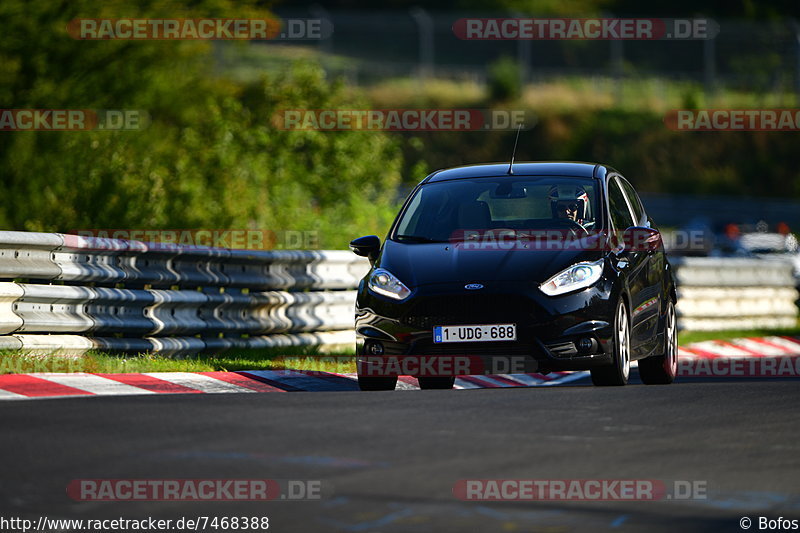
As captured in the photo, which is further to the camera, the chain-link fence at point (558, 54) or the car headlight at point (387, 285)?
the chain-link fence at point (558, 54)

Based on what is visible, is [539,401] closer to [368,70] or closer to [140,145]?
[140,145]

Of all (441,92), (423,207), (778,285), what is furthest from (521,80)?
(423,207)

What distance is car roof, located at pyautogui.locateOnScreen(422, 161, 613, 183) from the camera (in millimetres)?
12172

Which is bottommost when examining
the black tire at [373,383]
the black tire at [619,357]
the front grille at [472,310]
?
the black tire at [373,383]

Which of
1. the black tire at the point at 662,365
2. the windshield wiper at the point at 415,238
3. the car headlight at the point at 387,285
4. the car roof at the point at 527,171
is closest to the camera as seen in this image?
the car headlight at the point at 387,285

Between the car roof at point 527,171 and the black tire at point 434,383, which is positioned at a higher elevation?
the car roof at point 527,171

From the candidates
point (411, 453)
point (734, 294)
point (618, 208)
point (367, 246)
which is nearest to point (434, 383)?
point (367, 246)

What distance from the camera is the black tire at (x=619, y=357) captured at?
11.0 meters

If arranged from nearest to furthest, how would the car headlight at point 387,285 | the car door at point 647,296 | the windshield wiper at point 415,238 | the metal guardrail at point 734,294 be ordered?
the car headlight at point 387,285 < the windshield wiper at point 415,238 < the car door at point 647,296 < the metal guardrail at point 734,294

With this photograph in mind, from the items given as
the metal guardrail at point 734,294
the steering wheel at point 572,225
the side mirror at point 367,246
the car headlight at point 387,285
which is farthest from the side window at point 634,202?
the metal guardrail at point 734,294

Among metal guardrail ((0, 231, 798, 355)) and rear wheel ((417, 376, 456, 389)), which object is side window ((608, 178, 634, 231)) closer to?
rear wheel ((417, 376, 456, 389))

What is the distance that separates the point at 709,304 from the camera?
75.0 feet

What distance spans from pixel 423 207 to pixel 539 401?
3010mm

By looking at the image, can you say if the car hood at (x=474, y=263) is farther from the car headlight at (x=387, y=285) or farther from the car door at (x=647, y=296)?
the car door at (x=647, y=296)
